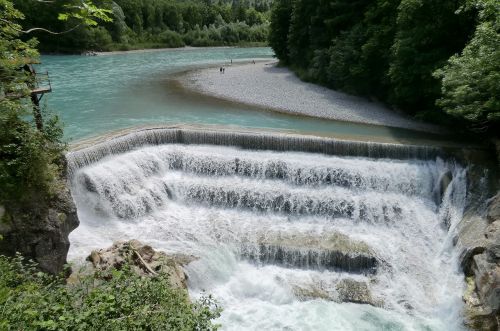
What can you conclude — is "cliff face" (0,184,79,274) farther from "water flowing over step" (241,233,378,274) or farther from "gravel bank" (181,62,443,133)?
"gravel bank" (181,62,443,133)

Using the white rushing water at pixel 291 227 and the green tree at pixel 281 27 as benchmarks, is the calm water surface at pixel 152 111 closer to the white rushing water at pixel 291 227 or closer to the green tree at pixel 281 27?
the white rushing water at pixel 291 227

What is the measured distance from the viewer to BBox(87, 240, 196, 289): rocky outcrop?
9.10 m

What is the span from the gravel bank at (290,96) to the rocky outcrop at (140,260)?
13.3 metres

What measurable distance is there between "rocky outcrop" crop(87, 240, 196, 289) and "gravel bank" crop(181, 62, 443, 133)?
43.7 feet

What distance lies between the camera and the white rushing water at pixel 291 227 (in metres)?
10.2

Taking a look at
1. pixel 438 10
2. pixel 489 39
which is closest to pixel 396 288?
pixel 489 39

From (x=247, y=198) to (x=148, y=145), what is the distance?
15.4 ft

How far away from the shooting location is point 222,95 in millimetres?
26328

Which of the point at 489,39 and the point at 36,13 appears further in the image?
the point at 36,13

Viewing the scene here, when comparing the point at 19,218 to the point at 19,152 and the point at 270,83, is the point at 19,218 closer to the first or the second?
the point at 19,152

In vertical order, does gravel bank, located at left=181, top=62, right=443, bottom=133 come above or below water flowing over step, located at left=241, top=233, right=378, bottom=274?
above

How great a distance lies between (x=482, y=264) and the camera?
33.3 feet

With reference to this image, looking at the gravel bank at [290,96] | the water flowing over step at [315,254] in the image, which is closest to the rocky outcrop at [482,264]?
the water flowing over step at [315,254]

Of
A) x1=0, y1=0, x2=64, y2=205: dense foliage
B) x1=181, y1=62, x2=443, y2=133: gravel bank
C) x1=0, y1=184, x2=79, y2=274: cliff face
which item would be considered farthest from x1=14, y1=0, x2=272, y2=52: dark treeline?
x1=0, y1=184, x2=79, y2=274: cliff face
